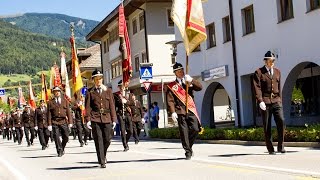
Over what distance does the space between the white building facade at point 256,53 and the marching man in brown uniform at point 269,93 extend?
27.6 ft

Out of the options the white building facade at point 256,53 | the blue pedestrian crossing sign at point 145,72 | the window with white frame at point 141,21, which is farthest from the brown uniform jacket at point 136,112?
the window with white frame at point 141,21

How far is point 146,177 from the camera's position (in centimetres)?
955

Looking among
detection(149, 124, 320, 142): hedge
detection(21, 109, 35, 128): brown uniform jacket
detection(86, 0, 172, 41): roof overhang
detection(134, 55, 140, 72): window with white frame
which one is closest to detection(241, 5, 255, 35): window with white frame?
detection(149, 124, 320, 142): hedge

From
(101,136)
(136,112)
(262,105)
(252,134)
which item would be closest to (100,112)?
(101,136)

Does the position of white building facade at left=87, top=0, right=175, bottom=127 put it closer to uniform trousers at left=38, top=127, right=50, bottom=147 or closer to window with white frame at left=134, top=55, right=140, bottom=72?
window with white frame at left=134, top=55, right=140, bottom=72

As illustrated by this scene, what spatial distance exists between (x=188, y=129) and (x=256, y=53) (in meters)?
13.1

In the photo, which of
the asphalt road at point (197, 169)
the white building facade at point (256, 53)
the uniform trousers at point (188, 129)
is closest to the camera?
the asphalt road at point (197, 169)

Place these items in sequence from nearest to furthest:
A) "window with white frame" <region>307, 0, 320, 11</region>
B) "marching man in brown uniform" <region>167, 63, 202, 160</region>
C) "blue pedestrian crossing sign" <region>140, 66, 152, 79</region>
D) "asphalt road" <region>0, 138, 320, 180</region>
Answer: "asphalt road" <region>0, 138, 320, 180</region>
"marching man in brown uniform" <region>167, 63, 202, 160</region>
"window with white frame" <region>307, 0, 320, 11</region>
"blue pedestrian crossing sign" <region>140, 66, 152, 79</region>

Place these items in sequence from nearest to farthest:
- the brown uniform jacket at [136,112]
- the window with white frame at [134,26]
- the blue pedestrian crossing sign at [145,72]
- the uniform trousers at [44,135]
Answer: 1. the brown uniform jacket at [136,112]
2. the uniform trousers at [44,135]
3. the blue pedestrian crossing sign at [145,72]
4. the window with white frame at [134,26]

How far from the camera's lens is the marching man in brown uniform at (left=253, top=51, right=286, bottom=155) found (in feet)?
40.3

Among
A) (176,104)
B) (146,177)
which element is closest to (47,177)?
(146,177)

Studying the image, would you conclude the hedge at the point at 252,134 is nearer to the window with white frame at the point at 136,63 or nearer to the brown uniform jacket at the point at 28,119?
the brown uniform jacket at the point at 28,119

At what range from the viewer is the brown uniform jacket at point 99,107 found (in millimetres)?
12336

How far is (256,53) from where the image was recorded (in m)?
24.7
